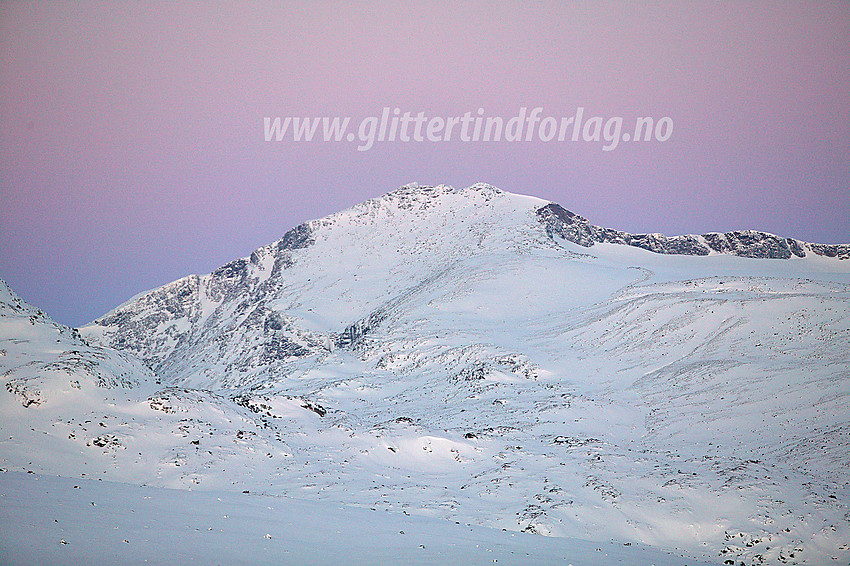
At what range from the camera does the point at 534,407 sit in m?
47.4

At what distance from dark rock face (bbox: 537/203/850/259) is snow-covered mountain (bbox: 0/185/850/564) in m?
19.4

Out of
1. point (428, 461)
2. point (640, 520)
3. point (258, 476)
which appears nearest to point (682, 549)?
point (640, 520)

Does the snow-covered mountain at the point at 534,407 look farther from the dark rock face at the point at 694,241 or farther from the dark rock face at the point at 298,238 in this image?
the dark rock face at the point at 298,238

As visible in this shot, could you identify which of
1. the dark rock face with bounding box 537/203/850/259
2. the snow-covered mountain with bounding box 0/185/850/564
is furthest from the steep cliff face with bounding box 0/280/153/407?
the dark rock face with bounding box 537/203/850/259

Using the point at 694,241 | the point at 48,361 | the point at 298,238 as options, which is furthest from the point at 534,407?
the point at 694,241

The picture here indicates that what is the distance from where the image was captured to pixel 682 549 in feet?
72.4

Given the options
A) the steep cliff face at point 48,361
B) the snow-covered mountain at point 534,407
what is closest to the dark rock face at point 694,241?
the snow-covered mountain at point 534,407

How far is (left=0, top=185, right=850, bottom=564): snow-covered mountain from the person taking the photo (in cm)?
2478

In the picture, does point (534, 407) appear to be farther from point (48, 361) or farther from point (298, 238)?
point (298, 238)

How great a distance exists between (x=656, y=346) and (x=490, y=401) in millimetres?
20997

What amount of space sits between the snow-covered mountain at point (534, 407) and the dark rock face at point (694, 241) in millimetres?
19409

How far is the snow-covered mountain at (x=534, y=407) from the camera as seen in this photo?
2478 cm

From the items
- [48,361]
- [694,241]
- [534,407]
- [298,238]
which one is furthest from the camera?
[298,238]

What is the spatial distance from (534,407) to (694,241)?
125m
